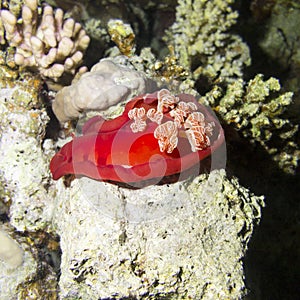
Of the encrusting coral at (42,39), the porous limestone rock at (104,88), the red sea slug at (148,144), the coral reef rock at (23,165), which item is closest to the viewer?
the red sea slug at (148,144)

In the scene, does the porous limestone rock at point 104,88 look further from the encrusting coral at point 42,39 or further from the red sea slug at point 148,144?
the encrusting coral at point 42,39

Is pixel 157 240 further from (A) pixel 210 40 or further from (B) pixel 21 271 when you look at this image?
(A) pixel 210 40

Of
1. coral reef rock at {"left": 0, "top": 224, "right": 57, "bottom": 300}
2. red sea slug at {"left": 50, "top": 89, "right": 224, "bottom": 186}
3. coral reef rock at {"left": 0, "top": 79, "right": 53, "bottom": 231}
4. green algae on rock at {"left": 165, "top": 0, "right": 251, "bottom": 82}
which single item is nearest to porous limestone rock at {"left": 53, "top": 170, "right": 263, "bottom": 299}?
red sea slug at {"left": 50, "top": 89, "right": 224, "bottom": 186}

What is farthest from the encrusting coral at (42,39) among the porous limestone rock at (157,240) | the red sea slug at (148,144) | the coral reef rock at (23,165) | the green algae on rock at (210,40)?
the green algae on rock at (210,40)

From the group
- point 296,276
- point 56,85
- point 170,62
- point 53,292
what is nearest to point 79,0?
point 56,85

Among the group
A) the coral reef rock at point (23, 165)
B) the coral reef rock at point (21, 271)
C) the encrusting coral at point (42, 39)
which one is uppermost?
the encrusting coral at point (42, 39)

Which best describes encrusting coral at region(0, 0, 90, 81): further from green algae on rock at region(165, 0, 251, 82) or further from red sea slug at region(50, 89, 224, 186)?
green algae on rock at region(165, 0, 251, 82)

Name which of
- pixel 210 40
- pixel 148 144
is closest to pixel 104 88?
pixel 148 144

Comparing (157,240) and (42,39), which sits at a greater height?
(42,39)
